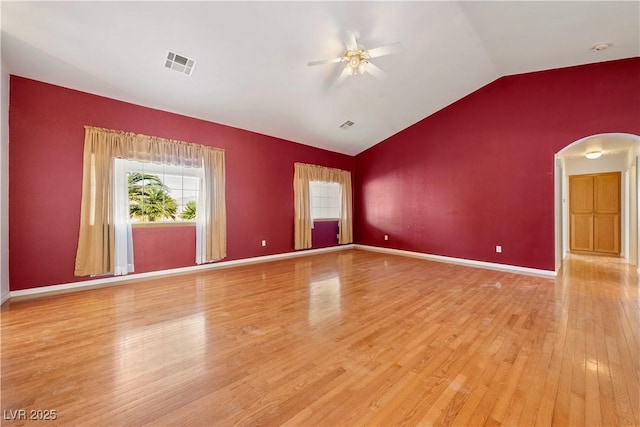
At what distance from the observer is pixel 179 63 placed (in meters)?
3.35

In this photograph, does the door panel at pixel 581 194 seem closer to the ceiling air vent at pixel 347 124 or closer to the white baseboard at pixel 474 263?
the white baseboard at pixel 474 263

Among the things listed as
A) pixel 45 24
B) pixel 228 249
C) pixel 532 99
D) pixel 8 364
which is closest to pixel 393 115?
pixel 532 99

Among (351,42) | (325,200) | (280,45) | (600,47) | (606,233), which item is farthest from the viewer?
(325,200)

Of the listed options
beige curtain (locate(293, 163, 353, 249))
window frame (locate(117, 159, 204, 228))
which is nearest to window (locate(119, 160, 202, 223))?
window frame (locate(117, 159, 204, 228))

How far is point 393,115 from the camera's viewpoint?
18.5 ft

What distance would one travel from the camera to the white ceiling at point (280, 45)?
2.74m

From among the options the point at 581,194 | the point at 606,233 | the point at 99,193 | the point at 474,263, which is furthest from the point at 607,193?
the point at 99,193

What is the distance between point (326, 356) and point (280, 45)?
3.47 m

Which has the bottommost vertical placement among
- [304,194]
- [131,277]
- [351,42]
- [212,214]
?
[131,277]

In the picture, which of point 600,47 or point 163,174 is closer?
point 600,47

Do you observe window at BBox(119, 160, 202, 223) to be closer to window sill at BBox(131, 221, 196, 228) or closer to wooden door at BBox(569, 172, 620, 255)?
window sill at BBox(131, 221, 196, 228)

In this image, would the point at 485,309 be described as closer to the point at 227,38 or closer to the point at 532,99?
the point at 532,99

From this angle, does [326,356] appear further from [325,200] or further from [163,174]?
[325,200]

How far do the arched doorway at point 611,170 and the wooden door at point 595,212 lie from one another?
0.17 meters
